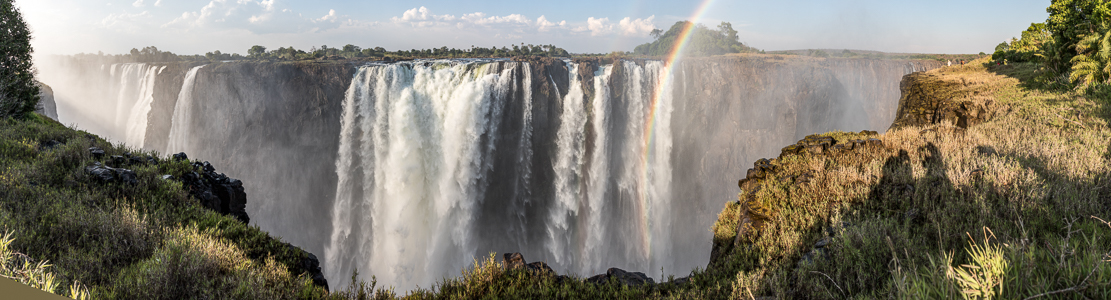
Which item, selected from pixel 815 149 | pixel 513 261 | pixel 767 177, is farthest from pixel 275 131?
pixel 815 149

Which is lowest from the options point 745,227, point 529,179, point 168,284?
point 529,179

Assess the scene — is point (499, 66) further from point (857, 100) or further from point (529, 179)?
point (857, 100)

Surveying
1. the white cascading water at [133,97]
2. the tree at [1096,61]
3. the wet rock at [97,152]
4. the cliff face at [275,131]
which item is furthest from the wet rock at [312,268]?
the white cascading water at [133,97]

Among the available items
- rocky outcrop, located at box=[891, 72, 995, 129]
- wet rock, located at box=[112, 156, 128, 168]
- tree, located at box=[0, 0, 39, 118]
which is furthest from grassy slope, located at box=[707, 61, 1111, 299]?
tree, located at box=[0, 0, 39, 118]

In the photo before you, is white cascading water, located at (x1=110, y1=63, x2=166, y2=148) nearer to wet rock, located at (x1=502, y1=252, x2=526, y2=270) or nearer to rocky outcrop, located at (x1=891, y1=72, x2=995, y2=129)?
wet rock, located at (x1=502, y1=252, x2=526, y2=270)

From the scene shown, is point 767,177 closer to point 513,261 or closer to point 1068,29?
point 513,261

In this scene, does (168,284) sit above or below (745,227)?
above

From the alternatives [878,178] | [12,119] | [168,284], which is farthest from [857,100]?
[12,119]
